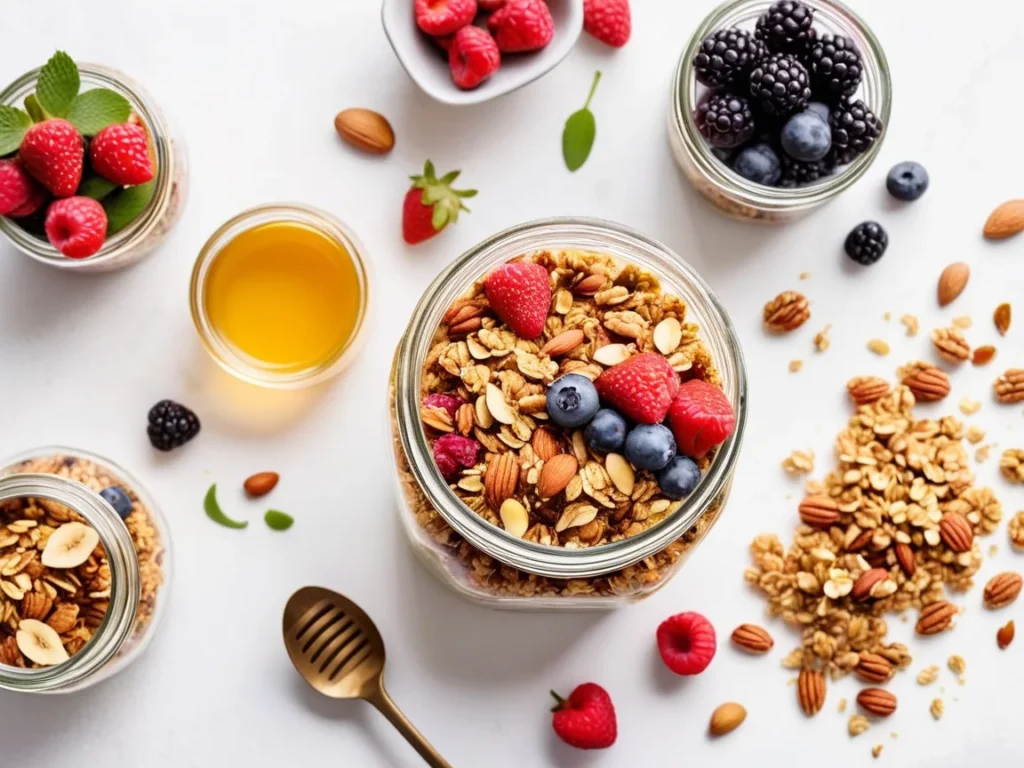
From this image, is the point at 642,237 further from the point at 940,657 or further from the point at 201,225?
the point at 940,657

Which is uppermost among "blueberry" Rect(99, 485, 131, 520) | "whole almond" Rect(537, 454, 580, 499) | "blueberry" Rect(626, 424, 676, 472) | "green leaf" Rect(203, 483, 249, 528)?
"blueberry" Rect(626, 424, 676, 472)

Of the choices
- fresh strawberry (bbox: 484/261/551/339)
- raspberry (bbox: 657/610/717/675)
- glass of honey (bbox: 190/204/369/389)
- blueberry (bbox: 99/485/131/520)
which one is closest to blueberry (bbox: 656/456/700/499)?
fresh strawberry (bbox: 484/261/551/339)

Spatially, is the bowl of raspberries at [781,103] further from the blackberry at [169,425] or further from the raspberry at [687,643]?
the blackberry at [169,425]

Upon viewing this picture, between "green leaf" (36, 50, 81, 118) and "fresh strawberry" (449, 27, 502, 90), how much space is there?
0.55m

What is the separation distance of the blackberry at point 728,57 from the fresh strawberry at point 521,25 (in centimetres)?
23

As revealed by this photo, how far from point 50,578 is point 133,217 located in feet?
1.73

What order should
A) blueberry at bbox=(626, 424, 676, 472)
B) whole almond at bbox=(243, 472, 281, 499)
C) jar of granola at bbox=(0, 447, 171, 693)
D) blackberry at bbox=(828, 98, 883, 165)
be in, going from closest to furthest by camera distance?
blueberry at bbox=(626, 424, 676, 472) < jar of granola at bbox=(0, 447, 171, 693) < blackberry at bbox=(828, 98, 883, 165) < whole almond at bbox=(243, 472, 281, 499)

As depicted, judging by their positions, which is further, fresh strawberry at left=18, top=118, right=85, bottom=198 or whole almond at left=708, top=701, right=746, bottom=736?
whole almond at left=708, top=701, right=746, bottom=736

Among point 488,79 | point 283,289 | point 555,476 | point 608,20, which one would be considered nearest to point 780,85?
point 608,20

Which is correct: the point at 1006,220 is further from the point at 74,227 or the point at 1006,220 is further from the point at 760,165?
the point at 74,227

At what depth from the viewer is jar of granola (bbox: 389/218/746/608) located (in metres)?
1.07

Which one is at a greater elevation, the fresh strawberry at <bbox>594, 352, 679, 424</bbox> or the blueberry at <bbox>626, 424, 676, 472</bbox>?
the fresh strawberry at <bbox>594, 352, 679, 424</bbox>

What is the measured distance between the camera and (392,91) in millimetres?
1590

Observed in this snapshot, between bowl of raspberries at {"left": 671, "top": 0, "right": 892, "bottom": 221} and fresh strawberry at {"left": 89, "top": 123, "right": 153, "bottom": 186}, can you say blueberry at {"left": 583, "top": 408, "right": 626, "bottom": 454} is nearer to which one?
bowl of raspberries at {"left": 671, "top": 0, "right": 892, "bottom": 221}
